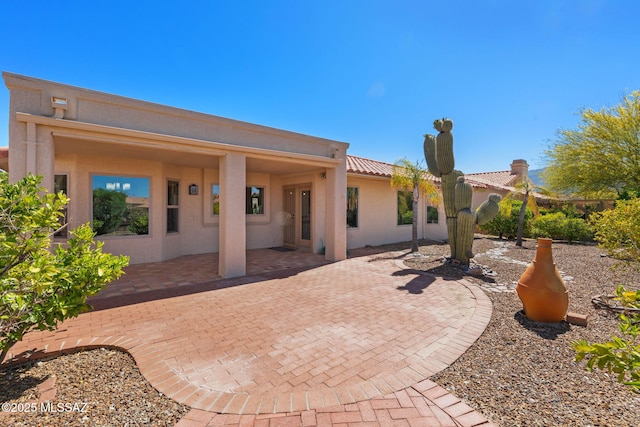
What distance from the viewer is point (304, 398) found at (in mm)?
3029

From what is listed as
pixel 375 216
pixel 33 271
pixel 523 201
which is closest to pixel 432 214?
pixel 523 201

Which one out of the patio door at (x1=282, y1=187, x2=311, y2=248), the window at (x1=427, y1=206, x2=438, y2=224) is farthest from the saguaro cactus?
the window at (x1=427, y1=206, x2=438, y2=224)

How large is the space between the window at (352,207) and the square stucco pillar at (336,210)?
309 cm

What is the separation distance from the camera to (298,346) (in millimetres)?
4211

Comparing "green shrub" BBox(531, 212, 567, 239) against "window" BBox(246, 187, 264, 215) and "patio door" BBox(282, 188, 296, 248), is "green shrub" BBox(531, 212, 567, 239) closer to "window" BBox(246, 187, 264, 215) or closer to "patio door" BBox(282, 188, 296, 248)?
"patio door" BBox(282, 188, 296, 248)

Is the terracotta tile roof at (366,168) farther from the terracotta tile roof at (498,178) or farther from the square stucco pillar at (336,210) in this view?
the terracotta tile roof at (498,178)

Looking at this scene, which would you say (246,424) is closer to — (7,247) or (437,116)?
(7,247)

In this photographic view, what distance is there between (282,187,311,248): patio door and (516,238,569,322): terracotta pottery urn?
886cm

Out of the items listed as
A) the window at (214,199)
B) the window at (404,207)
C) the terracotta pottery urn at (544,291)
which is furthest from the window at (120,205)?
the window at (404,207)

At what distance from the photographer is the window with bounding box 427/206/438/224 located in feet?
58.6

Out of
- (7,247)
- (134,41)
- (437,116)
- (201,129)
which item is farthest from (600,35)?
(134,41)

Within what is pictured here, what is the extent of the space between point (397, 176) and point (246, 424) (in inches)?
469

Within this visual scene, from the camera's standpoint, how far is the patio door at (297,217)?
1290 centimetres

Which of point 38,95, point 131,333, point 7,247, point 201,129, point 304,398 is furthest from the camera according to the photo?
point 201,129
